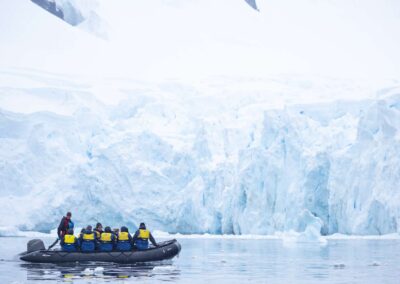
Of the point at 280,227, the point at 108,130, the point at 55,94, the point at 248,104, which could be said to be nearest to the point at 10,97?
the point at 55,94

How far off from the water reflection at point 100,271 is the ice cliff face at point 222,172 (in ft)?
51.0

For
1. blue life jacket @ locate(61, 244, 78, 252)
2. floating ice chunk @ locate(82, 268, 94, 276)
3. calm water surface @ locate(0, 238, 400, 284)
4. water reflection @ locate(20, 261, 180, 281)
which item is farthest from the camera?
blue life jacket @ locate(61, 244, 78, 252)

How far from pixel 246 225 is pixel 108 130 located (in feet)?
37.2

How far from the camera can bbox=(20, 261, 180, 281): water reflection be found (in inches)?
564

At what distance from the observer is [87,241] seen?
18.1m

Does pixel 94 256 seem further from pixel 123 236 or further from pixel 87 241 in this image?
pixel 123 236

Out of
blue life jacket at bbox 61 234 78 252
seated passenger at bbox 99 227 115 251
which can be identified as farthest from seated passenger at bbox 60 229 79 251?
seated passenger at bbox 99 227 115 251

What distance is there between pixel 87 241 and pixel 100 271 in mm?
2491

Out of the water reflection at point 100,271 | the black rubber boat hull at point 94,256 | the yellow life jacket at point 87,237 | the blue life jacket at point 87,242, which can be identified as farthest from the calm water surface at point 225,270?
the yellow life jacket at point 87,237

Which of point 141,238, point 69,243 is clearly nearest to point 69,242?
point 69,243

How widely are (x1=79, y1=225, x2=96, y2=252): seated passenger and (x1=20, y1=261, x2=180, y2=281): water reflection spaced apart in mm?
399

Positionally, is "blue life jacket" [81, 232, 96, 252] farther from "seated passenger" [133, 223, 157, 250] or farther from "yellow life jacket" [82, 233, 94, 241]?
"seated passenger" [133, 223, 157, 250]

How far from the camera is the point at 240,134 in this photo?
40344 millimetres

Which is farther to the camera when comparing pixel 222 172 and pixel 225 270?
pixel 222 172
